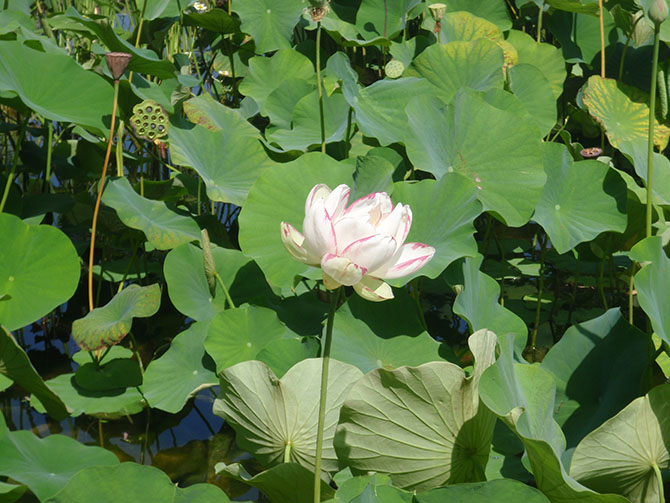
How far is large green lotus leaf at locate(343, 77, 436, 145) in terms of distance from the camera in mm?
1706

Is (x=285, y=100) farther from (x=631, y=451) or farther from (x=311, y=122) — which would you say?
(x=631, y=451)

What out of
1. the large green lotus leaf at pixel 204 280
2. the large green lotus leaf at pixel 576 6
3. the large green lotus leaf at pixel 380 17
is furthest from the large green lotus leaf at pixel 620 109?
the large green lotus leaf at pixel 204 280

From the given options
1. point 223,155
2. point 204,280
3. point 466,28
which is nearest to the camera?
point 204,280

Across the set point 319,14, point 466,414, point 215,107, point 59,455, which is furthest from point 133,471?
point 215,107

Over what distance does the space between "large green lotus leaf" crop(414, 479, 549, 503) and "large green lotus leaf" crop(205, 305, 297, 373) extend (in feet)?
1.98

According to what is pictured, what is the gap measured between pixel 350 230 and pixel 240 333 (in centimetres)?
70

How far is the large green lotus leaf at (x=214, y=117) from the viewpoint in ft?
6.07

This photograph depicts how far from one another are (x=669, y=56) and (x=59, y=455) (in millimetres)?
2172

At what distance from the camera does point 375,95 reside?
70.7 inches

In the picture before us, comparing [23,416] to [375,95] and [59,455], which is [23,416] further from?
[375,95]

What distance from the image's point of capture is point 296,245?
785 millimetres

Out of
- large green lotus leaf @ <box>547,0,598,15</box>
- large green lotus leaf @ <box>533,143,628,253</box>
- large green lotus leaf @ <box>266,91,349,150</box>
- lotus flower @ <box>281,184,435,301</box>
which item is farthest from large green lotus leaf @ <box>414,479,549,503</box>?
large green lotus leaf @ <box>547,0,598,15</box>

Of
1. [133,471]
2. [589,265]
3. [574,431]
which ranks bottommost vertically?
[589,265]

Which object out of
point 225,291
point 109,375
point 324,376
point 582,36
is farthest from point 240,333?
point 582,36
